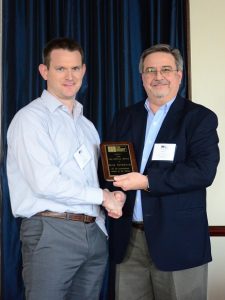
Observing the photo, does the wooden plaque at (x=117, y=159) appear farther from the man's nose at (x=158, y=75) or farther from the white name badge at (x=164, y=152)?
the man's nose at (x=158, y=75)

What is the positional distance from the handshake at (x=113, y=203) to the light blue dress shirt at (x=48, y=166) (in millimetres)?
47

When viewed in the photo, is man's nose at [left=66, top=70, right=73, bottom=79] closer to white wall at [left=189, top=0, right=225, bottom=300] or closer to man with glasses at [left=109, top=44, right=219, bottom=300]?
man with glasses at [left=109, top=44, right=219, bottom=300]

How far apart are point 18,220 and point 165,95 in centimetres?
148

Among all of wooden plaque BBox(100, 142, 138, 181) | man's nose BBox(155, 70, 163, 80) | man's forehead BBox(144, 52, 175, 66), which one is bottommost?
wooden plaque BBox(100, 142, 138, 181)

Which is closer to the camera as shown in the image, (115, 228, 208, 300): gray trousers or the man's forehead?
(115, 228, 208, 300): gray trousers

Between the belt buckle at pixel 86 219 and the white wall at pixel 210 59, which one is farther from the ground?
the white wall at pixel 210 59

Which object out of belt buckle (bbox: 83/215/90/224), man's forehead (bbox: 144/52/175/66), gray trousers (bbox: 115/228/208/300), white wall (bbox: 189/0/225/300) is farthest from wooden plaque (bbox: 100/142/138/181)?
white wall (bbox: 189/0/225/300)

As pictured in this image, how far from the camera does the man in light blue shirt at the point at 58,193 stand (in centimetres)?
186

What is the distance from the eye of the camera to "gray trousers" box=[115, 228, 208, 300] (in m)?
1.96

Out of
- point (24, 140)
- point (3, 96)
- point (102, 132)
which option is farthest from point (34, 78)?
point (24, 140)

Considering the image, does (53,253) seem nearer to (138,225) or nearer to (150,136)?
(138,225)

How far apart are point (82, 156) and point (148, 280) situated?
0.75 m

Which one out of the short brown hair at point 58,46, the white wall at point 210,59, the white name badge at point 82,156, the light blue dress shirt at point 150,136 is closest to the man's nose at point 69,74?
the short brown hair at point 58,46

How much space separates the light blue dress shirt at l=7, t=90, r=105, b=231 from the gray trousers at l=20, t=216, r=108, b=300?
7cm
